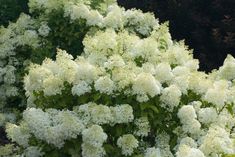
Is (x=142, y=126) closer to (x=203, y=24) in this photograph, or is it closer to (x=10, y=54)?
(x=10, y=54)

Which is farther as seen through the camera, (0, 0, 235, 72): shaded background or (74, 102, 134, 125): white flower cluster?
(0, 0, 235, 72): shaded background

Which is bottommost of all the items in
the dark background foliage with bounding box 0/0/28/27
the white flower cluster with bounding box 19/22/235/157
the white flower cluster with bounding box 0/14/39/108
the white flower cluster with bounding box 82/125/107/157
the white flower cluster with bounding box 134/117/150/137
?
the white flower cluster with bounding box 82/125/107/157

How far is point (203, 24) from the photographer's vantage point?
9.40 m

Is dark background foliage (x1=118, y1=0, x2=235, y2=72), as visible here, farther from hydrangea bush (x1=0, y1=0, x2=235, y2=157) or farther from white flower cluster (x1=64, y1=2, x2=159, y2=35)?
hydrangea bush (x1=0, y1=0, x2=235, y2=157)

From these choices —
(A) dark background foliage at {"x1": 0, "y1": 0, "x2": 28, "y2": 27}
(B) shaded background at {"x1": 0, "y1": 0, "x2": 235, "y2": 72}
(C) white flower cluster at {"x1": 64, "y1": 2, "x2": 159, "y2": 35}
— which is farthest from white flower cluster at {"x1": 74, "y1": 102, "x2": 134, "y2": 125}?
(B) shaded background at {"x1": 0, "y1": 0, "x2": 235, "y2": 72}

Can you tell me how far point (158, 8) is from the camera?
9.80m

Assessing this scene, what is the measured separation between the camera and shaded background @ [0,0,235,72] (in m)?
9.13

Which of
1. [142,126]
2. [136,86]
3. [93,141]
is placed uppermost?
[136,86]

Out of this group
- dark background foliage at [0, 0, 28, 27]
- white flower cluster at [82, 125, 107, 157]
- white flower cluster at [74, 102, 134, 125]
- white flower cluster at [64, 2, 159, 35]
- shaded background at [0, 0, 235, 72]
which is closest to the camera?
white flower cluster at [82, 125, 107, 157]

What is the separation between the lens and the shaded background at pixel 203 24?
30.0 ft

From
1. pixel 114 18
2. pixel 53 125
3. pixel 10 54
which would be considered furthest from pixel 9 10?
pixel 53 125

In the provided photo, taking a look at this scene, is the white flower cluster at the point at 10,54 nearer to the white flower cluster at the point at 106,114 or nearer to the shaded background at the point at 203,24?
the white flower cluster at the point at 106,114

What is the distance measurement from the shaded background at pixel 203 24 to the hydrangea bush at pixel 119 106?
3369 mm

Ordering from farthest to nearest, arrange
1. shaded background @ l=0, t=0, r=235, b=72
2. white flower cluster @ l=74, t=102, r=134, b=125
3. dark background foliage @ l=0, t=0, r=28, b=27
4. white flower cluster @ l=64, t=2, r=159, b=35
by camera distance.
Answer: shaded background @ l=0, t=0, r=235, b=72 < dark background foliage @ l=0, t=0, r=28, b=27 < white flower cluster @ l=64, t=2, r=159, b=35 < white flower cluster @ l=74, t=102, r=134, b=125
